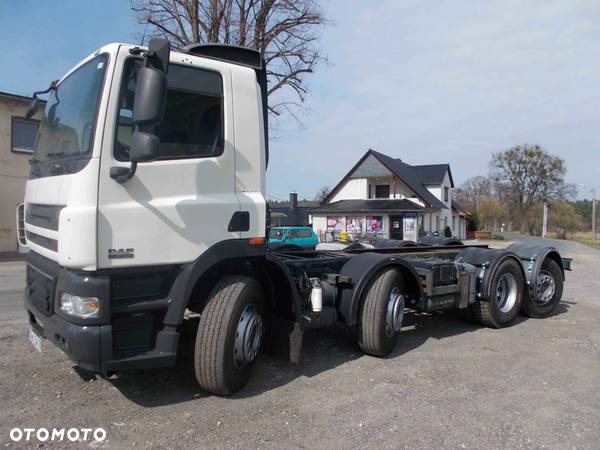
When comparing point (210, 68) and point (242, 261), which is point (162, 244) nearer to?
point (242, 261)

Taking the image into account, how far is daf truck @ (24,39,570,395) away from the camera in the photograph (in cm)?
345

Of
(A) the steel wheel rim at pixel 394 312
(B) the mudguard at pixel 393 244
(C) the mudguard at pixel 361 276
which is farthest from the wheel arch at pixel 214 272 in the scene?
(B) the mudguard at pixel 393 244

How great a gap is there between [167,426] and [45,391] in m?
1.39

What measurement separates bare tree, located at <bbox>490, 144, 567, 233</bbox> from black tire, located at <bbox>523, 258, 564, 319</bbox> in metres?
64.2

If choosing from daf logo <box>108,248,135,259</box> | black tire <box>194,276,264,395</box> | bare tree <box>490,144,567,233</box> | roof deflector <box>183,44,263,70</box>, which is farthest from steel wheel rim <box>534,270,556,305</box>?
bare tree <box>490,144,567,233</box>

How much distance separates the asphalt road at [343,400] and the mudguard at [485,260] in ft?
3.05

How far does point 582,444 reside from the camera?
354 centimetres

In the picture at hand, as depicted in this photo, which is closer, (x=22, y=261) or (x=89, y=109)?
(x=89, y=109)

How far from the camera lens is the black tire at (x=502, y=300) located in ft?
22.7

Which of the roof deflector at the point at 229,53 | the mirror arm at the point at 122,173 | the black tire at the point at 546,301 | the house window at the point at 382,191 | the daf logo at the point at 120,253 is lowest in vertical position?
the black tire at the point at 546,301

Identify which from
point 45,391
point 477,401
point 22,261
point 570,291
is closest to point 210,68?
point 45,391

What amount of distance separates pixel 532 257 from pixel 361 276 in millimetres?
3920

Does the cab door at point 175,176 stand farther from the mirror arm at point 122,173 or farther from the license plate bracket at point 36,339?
the license plate bracket at point 36,339

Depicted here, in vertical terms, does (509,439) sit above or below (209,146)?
below
